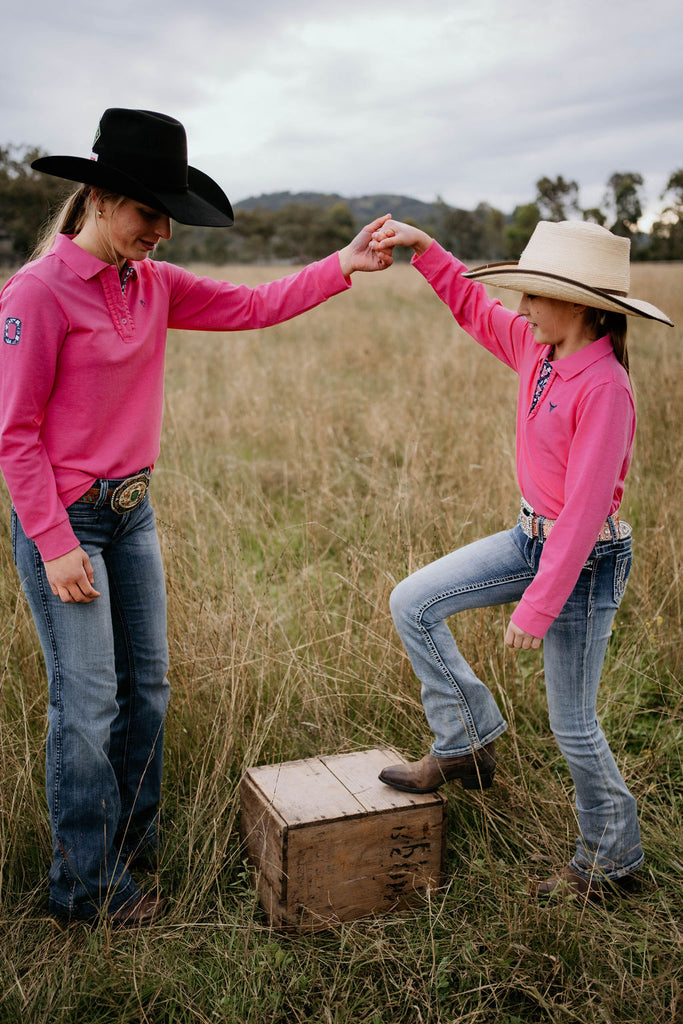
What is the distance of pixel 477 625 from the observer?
3.17 metres

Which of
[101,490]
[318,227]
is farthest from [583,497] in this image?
[318,227]

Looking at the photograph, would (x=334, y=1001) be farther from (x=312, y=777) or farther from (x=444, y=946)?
(x=312, y=777)

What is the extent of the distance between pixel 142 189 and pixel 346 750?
2.05 m

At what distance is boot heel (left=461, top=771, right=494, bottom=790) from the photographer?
8.43ft

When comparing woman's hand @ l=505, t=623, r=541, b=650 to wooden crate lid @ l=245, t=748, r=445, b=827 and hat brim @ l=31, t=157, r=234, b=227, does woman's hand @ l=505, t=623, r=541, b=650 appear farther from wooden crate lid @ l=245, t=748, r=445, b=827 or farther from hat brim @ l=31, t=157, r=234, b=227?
hat brim @ l=31, t=157, r=234, b=227

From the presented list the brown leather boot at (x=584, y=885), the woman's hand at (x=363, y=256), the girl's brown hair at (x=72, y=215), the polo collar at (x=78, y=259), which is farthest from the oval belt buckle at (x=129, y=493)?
the brown leather boot at (x=584, y=885)

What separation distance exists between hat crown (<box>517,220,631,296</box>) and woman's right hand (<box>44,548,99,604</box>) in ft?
4.74

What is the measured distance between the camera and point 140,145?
7.08ft

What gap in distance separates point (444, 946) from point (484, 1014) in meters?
0.24

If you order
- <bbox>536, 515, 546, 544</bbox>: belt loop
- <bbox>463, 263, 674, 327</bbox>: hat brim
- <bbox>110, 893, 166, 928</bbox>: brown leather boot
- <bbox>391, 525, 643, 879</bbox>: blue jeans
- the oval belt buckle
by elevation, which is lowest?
<bbox>110, 893, 166, 928</bbox>: brown leather boot

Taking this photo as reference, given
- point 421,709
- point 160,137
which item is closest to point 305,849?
→ point 421,709

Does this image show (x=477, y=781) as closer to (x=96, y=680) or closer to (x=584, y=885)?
(x=584, y=885)

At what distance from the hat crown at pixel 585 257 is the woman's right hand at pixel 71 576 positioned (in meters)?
1.45

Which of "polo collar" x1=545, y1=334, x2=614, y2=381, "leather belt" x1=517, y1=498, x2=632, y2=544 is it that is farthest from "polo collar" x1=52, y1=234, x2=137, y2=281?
"leather belt" x1=517, y1=498, x2=632, y2=544
